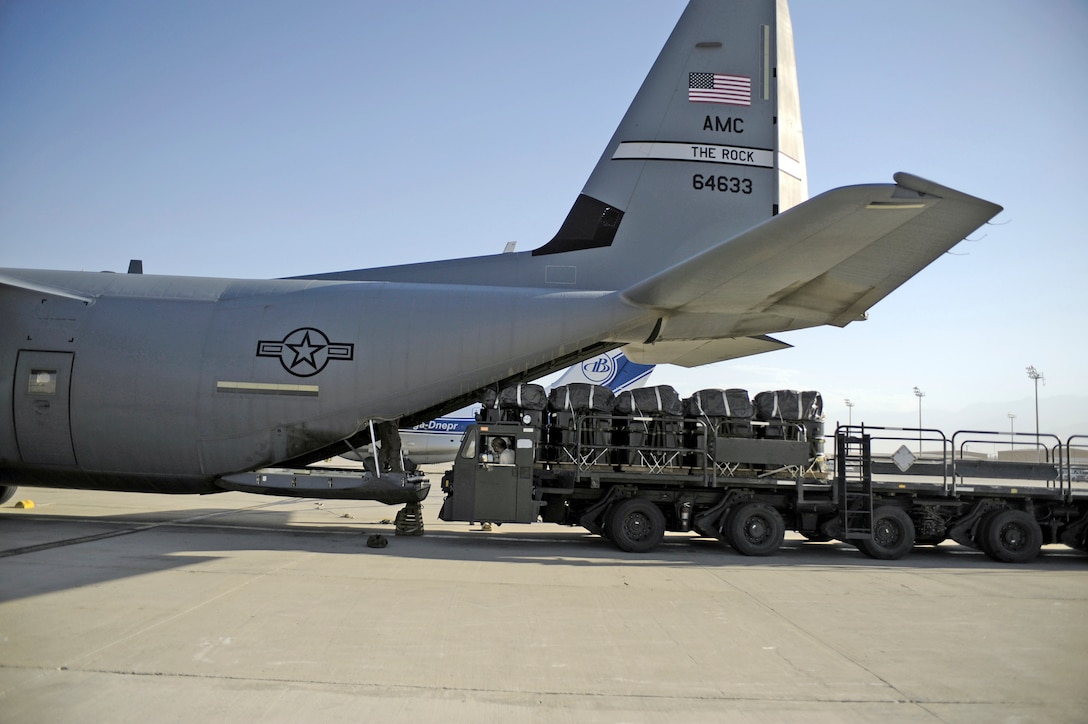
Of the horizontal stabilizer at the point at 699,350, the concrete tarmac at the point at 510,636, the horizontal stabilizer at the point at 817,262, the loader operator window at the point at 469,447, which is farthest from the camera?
the horizontal stabilizer at the point at 699,350

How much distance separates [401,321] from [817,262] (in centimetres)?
597

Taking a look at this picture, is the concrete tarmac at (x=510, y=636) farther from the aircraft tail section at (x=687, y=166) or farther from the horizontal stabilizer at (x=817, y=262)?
the aircraft tail section at (x=687, y=166)

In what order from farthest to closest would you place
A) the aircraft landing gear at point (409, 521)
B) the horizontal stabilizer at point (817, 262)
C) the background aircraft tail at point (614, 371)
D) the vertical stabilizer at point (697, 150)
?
the background aircraft tail at point (614, 371) < the vertical stabilizer at point (697, 150) < the aircraft landing gear at point (409, 521) < the horizontal stabilizer at point (817, 262)

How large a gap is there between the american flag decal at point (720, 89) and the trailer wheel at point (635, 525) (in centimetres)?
659

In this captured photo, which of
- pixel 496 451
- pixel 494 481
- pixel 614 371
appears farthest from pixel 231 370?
pixel 614 371

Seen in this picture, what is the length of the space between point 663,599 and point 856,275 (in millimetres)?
5351

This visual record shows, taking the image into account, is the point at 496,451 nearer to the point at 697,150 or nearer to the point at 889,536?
the point at 697,150

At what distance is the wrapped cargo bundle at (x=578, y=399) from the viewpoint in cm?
1145

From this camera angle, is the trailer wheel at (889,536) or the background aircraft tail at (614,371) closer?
the trailer wheel at (889,536)

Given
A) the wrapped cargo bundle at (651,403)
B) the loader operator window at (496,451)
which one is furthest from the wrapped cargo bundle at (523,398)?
the wrapped cargo bundle at (651,403)

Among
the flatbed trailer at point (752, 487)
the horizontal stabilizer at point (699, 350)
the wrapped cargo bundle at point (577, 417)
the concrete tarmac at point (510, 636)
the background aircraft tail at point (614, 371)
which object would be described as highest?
the background aircraft tail at point (614, 371)

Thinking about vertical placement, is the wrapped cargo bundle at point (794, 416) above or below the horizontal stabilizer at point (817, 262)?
below

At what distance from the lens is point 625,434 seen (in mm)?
11688

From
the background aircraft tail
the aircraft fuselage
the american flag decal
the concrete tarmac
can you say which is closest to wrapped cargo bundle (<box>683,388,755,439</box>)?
the aircraft fuselage
